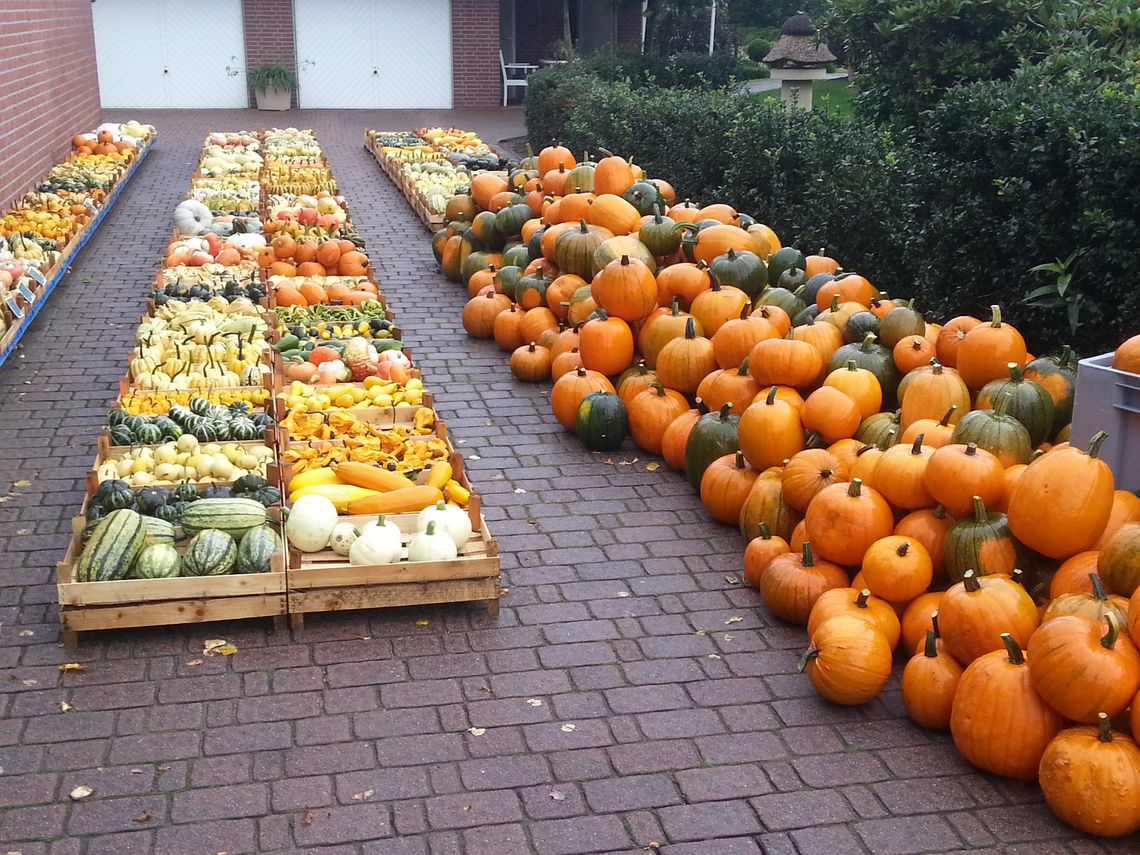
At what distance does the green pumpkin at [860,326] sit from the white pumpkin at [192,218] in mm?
8093

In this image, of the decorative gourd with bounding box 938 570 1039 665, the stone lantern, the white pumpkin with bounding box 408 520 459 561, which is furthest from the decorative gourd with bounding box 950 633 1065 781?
the stone lantern

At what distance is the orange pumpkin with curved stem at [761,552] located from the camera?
549 cm

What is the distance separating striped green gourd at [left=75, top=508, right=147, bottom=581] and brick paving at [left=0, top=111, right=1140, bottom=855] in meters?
0.30

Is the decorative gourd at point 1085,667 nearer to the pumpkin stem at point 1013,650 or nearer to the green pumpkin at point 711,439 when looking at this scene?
the pumpkin stem at point 1013,650

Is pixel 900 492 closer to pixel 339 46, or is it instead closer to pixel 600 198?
pixel 600 198

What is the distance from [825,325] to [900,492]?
179 centimetres

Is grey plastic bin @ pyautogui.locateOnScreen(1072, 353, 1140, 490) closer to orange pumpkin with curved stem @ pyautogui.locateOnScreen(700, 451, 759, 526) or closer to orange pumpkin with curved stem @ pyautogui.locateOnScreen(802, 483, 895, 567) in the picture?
orange pumpkin with curved stem @ pyautogui.locateOnScreen(802, 483, 895, 567)

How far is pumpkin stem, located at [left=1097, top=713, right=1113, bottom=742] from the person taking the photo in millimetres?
3842

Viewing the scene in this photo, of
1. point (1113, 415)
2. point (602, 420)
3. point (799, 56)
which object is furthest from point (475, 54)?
point (1113, 415)

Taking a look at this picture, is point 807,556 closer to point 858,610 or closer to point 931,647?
point 858,610

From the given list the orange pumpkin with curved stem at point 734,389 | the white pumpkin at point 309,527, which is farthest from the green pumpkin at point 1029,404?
the white pumpkin at point 309,527

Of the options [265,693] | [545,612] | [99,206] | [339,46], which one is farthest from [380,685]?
[339,46]

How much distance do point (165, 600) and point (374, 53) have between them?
25.7 metres

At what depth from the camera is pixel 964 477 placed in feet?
15.7
